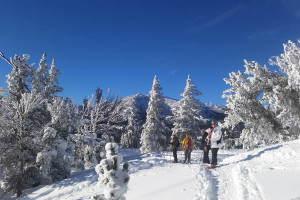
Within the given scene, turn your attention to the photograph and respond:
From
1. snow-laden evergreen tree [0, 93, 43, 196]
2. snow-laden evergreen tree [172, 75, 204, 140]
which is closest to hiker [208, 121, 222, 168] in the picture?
snow-laden evergreen tree [0, 93, 43, 196]

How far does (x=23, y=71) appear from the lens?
1972cm

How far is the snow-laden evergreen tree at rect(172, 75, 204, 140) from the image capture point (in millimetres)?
29812

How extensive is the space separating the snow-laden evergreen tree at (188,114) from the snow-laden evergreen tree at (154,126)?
2307mm

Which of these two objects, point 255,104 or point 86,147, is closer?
point 255,104

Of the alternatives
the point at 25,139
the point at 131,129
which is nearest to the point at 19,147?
the point at 25,139

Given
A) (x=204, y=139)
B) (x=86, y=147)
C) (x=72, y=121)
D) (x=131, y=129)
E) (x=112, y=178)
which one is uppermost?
(x=131, y=129)

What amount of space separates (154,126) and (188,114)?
15.6ft

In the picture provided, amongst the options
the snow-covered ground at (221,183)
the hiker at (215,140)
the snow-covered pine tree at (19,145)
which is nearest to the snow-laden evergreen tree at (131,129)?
the snow-covered pine tree at (19,145)

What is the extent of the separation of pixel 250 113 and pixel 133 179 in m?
10.0

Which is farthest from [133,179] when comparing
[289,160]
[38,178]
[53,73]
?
[53,73]

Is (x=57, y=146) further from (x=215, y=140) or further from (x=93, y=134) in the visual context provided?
(x=215, y=140)

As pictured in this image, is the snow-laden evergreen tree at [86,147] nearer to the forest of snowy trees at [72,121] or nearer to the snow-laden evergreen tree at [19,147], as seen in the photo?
the forest of snowy trees at [72,121]

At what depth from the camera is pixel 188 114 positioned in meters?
30.2

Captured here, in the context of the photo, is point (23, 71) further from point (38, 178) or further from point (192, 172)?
point (192, 172)
